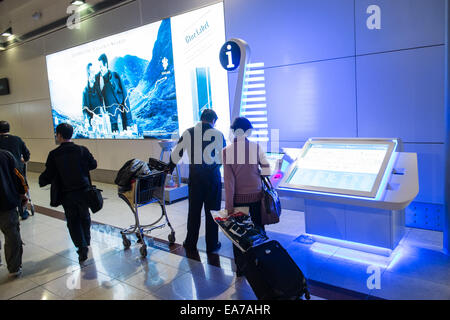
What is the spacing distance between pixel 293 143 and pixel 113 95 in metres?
4.32

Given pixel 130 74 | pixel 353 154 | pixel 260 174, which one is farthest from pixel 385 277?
pixel 130 74

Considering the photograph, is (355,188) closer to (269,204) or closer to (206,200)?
(269,204)

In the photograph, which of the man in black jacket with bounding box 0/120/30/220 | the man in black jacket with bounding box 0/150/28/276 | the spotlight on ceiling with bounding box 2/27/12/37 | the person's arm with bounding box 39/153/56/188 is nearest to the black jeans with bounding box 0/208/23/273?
the man in black jacket with bounding box 0/150/28/276

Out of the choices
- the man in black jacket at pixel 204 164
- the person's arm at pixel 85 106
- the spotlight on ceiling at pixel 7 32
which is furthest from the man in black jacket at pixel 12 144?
the spotlight on ceiling at pixel 7 32

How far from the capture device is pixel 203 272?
3.23 metres

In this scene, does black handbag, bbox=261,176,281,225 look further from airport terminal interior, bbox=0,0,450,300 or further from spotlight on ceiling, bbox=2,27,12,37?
spotlight on ceiling, bbox=2,27,12,37

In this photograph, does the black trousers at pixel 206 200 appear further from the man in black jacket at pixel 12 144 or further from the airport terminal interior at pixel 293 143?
the man in black jacket at pixel 12 144

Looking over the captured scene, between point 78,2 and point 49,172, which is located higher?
point 78,2

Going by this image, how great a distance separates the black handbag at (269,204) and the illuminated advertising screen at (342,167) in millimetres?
266

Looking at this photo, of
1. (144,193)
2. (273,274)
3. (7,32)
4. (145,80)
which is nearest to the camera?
(273,274)

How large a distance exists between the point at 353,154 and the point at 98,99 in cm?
613

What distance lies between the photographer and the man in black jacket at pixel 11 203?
325 cm

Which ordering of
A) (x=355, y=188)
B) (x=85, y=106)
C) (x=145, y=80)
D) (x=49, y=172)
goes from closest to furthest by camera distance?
(x=355, y=188)
(x=49, y=172)
(x=145, y=80)
(x=85, y=106)

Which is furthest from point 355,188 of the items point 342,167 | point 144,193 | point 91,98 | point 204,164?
point 91,98
